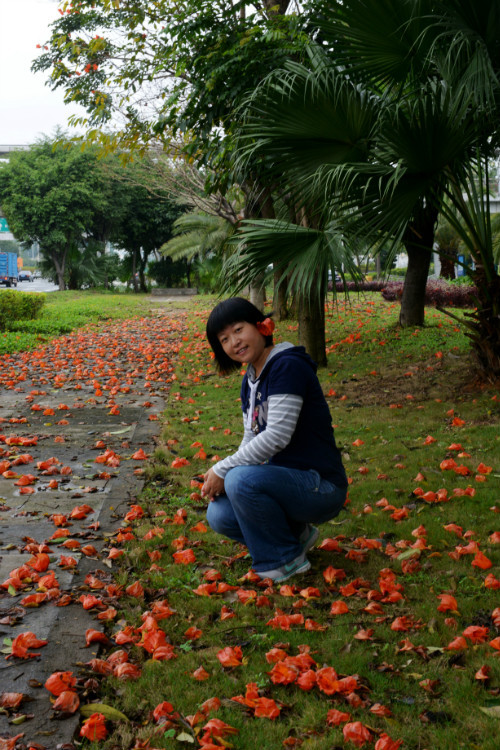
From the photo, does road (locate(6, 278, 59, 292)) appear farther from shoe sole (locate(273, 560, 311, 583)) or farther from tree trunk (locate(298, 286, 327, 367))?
shoe sole (locate(273, 560, 311, 583))

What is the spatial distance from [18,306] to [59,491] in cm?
1220

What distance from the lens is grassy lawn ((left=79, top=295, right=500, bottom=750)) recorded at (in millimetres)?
2164

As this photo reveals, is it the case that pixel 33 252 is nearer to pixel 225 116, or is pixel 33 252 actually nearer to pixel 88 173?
pixel 88 173

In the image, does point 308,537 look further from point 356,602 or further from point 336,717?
point 336,717

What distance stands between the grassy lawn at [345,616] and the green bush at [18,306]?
438 inches

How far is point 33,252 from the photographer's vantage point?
298 feet

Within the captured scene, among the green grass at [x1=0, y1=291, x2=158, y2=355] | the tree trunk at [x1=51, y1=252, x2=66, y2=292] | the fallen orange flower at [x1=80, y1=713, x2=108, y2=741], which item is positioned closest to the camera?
the fallen orange flower at [x1=80, y1=713, x2=108, y2=741]

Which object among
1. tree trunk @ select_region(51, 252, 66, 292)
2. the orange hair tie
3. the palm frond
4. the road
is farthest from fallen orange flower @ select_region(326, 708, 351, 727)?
the road

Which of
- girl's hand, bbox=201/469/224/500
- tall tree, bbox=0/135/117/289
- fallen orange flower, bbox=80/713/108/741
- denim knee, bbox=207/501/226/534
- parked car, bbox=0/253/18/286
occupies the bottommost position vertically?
fallen orange flower, bbox=80/713/108/741

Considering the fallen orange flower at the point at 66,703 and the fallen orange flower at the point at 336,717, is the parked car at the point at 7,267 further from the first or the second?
the fallen orange flower at the point at 336,717

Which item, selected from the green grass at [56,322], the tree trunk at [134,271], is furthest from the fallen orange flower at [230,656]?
the tree trunk at [134,271]

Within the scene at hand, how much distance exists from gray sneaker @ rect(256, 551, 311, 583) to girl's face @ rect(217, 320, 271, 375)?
3.19ft

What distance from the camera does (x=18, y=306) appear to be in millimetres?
15812

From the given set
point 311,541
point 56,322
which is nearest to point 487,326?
point 311,541
